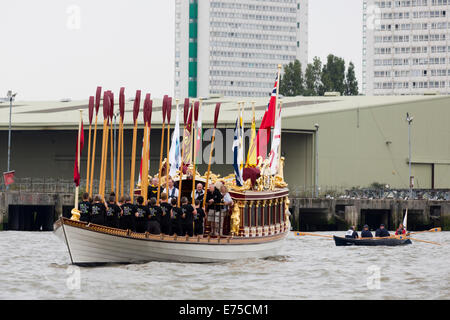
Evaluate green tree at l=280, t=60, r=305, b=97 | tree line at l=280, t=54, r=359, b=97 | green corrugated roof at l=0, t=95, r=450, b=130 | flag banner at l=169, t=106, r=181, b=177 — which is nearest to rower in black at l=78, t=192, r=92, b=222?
flag banner at l=169, t=106, r=181, b=177

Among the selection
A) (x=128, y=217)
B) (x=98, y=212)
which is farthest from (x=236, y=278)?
(x=98, y=212)

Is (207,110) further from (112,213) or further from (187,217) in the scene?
(112,213)

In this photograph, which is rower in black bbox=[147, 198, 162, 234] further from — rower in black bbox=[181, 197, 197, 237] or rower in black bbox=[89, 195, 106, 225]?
rower in black bbox=[89, 195, 106, 225]

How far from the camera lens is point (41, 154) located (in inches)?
3738

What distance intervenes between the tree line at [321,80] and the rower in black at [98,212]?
130 m

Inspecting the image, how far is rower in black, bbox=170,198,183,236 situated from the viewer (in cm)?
4138

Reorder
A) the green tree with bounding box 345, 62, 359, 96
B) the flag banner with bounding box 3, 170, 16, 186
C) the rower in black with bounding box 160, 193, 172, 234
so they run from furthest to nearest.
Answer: the green tree with bounding box 345, 62, 359, 96 → the flag banner with bounding box 3, 170, 16, 186 → the rower in black with bounding box 160, 193, 172, 234

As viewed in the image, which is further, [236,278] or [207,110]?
[207,110]

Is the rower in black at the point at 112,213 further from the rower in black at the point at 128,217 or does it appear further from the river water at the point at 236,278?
the river water at the point at 236,278

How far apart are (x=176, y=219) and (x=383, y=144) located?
55.4 metres

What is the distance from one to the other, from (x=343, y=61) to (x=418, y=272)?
13229 centimetres

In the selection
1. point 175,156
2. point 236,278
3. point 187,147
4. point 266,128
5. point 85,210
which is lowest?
point 236,278

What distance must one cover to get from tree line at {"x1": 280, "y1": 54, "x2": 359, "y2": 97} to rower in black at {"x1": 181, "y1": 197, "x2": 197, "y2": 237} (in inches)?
5011

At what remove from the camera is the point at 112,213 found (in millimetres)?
39656
